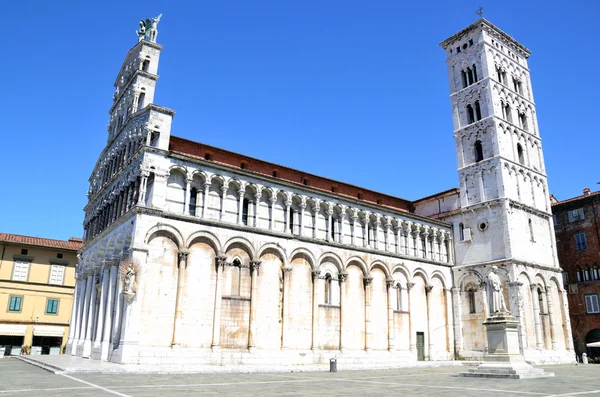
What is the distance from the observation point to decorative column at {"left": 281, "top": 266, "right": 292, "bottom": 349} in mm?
27328

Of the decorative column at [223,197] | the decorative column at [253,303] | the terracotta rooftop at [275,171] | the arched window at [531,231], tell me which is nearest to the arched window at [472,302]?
the arched window at [531,231]

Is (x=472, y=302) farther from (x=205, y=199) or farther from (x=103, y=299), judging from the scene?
(x=103, y=299)

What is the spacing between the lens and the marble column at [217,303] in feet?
81.2

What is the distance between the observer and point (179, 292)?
24.2 m

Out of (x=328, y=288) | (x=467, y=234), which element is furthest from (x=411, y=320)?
(x=467, y=234)

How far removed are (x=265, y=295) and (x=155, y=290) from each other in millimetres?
6574

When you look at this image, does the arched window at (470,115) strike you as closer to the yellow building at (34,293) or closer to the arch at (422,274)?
the arch at (422,274)

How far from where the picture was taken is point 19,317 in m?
39.7

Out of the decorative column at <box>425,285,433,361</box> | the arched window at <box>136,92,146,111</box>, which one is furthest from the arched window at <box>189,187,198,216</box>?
the decorative column at <box>425,285,433,361</box>

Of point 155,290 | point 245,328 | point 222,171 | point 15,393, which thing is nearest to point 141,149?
point 222,171

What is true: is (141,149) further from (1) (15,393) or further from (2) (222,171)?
(1) (15,393)

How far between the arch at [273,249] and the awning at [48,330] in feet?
81.6

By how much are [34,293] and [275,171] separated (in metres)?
25.5

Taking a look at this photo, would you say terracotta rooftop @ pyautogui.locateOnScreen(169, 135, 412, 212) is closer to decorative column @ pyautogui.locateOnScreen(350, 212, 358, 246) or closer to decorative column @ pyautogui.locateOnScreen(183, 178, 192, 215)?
decorative column @ pyautogui.locateOnScreen(350, 212, 358, 246)
